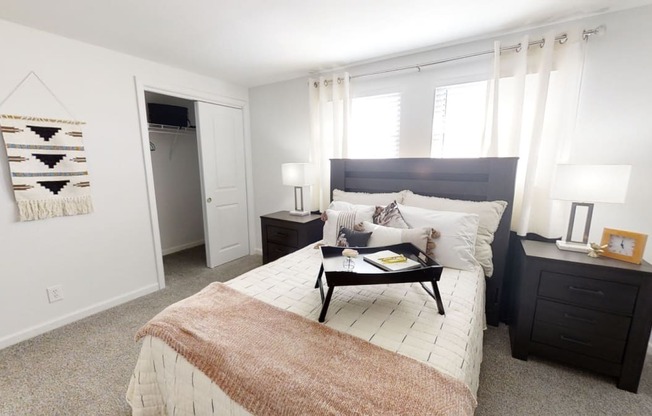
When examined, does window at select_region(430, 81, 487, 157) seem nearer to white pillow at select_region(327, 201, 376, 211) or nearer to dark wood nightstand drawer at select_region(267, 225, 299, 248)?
white pillow at select_region(327, 201, 376, 211)

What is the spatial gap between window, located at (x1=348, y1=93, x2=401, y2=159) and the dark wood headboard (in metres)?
0.19

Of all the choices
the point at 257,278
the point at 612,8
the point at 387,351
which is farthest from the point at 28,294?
the point at 612,8

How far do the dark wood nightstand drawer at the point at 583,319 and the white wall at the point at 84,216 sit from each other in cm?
344

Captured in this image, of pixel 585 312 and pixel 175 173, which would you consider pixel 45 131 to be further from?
pixel 585 312

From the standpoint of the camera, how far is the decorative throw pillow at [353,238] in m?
1.89

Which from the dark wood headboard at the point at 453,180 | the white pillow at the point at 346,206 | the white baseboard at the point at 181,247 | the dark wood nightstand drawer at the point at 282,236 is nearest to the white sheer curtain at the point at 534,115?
the dark wood headboard at the point at 453,180

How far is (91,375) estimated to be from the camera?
1.74 meters

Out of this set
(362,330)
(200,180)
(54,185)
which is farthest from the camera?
(200,180)

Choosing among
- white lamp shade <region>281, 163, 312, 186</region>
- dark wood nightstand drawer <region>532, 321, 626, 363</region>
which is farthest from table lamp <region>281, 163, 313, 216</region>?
dark wood nightstand drawer <region>532, 321, 626, 363</region>

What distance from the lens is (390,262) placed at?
4.74 feet

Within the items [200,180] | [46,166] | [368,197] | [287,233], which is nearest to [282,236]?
[287,233]

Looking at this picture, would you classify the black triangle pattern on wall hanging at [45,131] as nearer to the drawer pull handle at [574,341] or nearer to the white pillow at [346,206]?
the white pillow at [346,206]

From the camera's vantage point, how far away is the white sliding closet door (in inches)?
127

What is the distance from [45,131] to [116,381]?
1914mm
